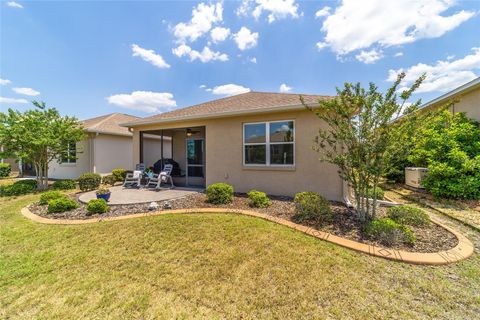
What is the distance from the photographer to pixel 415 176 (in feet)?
29.5

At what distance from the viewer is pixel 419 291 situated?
8.07 feet


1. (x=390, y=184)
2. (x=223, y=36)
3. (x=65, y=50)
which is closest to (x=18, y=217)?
(x=65, y=50)

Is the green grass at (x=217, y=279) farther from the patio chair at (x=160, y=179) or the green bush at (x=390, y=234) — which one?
the patio chair at (x=160, y=179)

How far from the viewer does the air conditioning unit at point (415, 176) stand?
8546 millimetres

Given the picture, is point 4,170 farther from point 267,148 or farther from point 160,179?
point 267,148

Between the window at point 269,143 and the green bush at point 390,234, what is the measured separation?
3409mm

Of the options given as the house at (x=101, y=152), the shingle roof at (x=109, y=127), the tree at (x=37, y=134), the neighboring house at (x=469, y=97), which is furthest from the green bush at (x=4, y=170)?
the neighboring house at (x=469, y=97)

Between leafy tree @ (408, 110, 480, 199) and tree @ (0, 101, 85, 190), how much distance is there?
589 inches

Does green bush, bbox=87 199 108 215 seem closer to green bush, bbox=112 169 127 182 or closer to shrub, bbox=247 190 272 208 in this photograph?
shrub, bbox=247 190 272 208

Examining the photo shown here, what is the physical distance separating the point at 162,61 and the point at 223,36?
4116mm

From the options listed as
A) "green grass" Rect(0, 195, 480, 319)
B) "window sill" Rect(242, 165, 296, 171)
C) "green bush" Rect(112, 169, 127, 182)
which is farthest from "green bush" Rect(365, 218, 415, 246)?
"green bush" Rect(112, 169, 127, 182)

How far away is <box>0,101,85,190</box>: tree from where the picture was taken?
884 centimetres

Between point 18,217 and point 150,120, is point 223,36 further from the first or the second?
point 18,217

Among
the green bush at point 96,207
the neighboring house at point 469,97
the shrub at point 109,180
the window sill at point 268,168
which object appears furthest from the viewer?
the shrub at point 109,180
